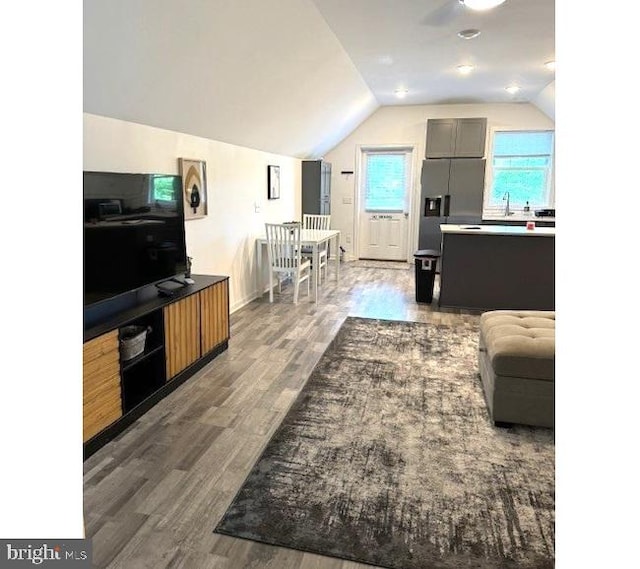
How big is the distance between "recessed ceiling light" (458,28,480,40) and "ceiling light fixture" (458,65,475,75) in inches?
46.0

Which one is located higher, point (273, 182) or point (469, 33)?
point (469, 33)

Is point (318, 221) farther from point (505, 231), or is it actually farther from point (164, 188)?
point (164, 188)

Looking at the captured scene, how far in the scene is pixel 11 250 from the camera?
2.58 feet

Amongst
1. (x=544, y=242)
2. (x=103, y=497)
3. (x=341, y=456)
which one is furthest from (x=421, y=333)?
(x=103, y=497)

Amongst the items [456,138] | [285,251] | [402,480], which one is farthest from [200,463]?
[456,138]

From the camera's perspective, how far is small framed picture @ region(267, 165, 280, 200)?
20.0ft

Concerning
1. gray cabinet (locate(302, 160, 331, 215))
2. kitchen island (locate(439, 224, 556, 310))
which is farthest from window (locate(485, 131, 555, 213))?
kitchen island (locate(439, 224, 556, 310))

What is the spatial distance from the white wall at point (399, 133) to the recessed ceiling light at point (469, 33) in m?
3.64

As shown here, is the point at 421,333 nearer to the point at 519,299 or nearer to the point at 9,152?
the point at 519,299

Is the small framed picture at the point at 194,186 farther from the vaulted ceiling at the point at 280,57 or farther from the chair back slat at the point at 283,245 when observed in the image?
the chair back slat at the point at 283,245

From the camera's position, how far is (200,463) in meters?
2.33

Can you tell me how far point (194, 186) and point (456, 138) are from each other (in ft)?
15.3

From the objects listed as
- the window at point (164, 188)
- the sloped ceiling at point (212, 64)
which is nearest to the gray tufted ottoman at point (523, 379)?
the window at point (164, 188)

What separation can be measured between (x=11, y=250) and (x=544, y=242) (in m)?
4.98
